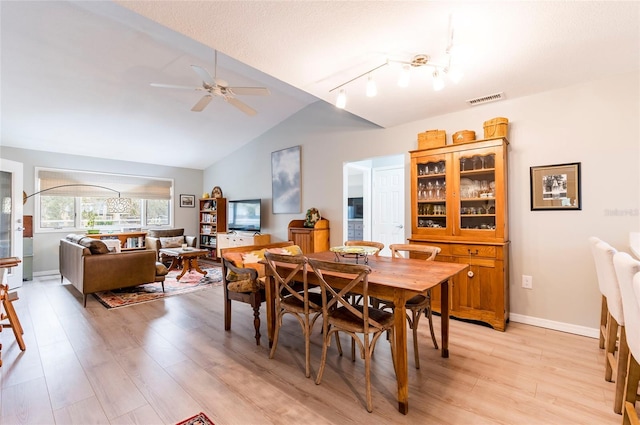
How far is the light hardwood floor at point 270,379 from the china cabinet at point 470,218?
0.32 m

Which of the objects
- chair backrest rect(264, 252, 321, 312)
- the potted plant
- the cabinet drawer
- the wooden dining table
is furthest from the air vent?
the potted plant

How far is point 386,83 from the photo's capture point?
2725mm

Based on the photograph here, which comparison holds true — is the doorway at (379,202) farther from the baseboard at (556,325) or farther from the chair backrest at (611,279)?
the chair backrest at (611,279)

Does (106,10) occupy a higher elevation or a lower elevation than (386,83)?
higher

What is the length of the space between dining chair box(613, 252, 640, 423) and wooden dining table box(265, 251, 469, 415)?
82cm

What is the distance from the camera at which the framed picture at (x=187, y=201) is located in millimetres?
7648

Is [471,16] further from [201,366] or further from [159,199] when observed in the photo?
[159,199]

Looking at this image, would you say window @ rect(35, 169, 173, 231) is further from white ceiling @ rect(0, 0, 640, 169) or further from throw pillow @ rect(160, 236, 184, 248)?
throw pillow @ rect(160, 236, 184, 248)

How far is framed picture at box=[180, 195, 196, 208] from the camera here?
301 inches

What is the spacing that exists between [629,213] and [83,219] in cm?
864

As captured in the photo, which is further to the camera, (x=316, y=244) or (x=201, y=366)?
(x=316, y=244)

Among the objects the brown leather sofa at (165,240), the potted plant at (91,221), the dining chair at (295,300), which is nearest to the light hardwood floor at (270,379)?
the dining chair at (295,300)

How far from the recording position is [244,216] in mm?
6602

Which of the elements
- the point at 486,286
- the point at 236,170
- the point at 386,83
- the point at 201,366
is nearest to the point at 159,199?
the point at 236,170
